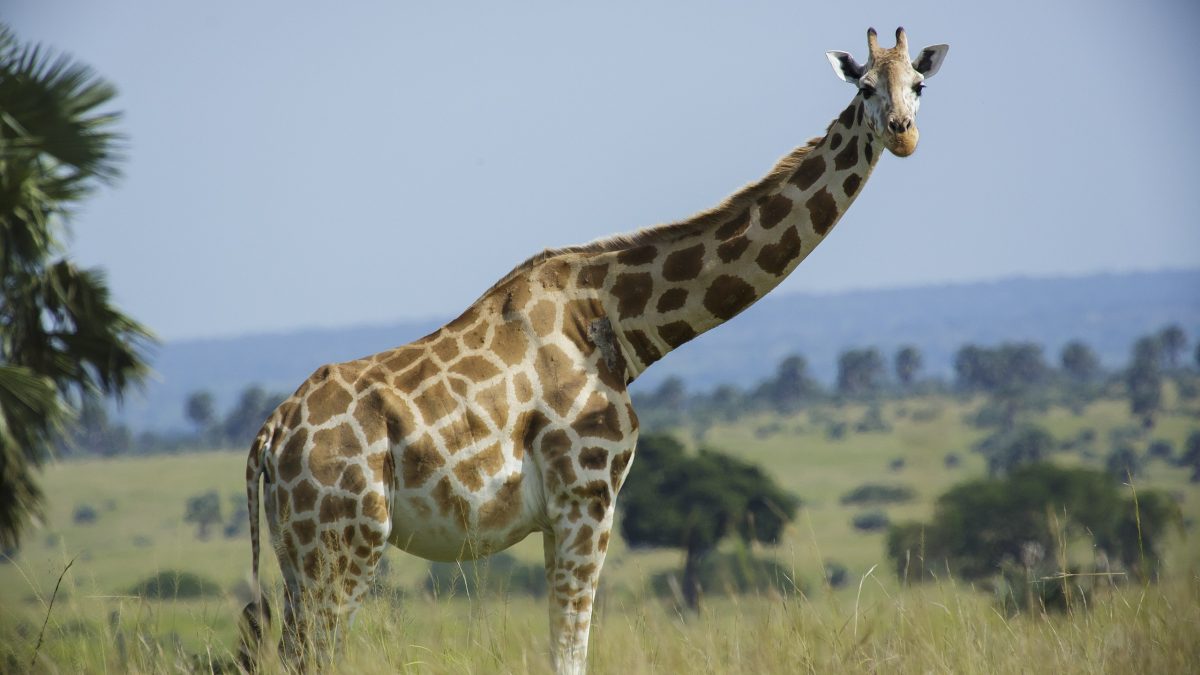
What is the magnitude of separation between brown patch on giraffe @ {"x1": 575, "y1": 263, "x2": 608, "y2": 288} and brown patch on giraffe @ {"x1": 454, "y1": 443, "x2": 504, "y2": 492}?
116 cm

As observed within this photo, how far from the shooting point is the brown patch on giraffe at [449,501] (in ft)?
24.9

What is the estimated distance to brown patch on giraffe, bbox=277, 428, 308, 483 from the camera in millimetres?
7531

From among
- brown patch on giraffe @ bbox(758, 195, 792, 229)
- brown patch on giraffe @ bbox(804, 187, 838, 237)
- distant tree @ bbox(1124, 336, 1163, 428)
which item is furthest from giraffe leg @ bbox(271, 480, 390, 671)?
distant tree @ bbox(1124, 336, 1163, 428)

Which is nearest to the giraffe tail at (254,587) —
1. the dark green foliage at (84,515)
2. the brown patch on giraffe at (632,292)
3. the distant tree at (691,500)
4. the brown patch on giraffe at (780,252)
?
the brown patch on giraffe at (632,292)

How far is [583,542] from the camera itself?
7734 mm

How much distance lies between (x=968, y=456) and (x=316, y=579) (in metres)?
113

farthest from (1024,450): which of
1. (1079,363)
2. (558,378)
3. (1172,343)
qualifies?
(558,378)

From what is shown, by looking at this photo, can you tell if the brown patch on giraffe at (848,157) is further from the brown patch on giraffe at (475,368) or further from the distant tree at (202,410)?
the distant tree at (202,410)

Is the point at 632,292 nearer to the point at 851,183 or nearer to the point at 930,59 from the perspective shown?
the point at 851,183

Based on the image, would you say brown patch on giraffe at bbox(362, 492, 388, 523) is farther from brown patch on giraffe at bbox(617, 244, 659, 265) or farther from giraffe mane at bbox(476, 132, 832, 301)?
brown patch on giraffe at bbox(617, 244, 659, 265)

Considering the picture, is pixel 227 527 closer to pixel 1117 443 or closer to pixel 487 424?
pixel 1117 443

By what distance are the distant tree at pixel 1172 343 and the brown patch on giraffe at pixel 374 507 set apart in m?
158

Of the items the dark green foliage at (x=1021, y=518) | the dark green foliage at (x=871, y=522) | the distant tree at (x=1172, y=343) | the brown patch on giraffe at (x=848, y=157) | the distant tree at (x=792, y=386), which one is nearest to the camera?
the brown patch on giraffe at (x=848, y=157)

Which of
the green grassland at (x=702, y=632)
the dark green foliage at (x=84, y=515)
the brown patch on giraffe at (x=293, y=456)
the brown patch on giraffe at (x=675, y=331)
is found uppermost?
the brown patch on giraffe at (x=675, y=331)
